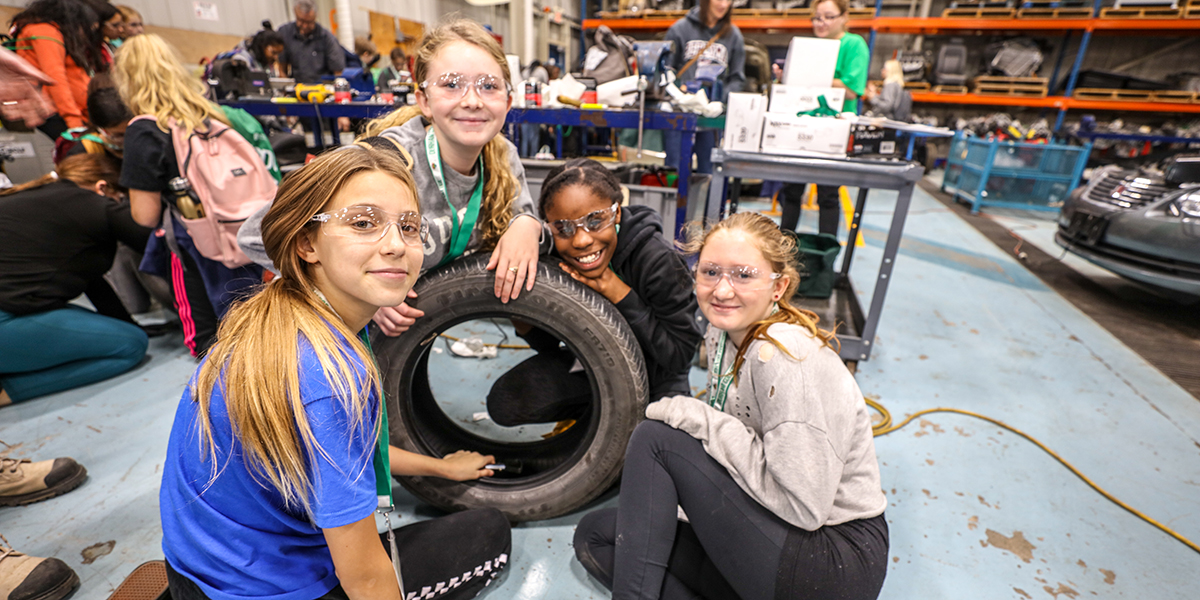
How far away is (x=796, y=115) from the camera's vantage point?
218cm

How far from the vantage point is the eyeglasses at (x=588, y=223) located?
138 cm

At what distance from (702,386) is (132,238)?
2463 mm

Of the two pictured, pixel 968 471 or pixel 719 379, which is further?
pixel 968 471

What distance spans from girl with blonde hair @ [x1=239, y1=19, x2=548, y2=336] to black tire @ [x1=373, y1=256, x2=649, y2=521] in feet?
0.17

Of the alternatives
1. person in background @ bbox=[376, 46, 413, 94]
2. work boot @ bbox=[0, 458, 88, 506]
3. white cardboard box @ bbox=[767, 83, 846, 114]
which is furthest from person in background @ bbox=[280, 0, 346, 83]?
white cardboard box @ bbox=[767, 83, 846, 114]

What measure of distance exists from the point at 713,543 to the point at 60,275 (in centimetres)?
263

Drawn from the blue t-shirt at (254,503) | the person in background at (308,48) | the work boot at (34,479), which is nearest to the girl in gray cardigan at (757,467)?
the blue t-shirt at (254,503)

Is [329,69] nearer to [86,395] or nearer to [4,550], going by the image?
[86,395]

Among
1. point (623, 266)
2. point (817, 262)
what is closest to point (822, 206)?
point (817, 262)

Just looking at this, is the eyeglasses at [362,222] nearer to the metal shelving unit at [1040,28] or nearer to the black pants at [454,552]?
the black pants at [454,552]

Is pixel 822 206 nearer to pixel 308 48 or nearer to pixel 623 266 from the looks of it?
pixel 623 266

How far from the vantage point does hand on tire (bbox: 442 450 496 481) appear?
140cm

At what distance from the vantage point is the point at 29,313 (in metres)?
1.94

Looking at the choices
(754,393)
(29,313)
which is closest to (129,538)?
(29,313)
